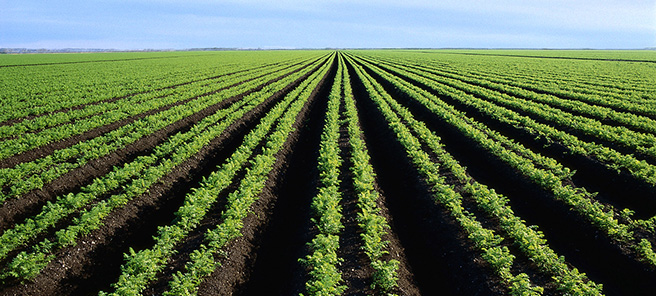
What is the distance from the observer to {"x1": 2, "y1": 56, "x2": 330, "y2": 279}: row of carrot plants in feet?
20.7

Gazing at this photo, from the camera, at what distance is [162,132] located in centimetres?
1516

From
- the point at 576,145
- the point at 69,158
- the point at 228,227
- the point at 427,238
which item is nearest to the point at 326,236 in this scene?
the point at 228,227

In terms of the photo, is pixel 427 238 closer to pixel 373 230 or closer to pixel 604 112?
pixel 373 230

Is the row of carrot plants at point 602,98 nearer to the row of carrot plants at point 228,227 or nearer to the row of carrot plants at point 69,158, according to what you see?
the row of carrot plants at point 228,227

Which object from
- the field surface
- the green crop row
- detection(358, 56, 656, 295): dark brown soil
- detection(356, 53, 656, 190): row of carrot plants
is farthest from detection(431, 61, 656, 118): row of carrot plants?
the green crop row

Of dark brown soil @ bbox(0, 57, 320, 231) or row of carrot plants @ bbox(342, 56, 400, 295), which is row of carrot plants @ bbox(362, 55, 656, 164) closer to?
row of carrot plants @ bbox(342, 56, 400, 295)

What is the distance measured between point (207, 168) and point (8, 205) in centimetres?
517

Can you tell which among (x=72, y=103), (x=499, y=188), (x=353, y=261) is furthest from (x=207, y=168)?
(x=72, y=103)

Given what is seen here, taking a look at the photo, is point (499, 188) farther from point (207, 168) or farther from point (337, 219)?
point (207, 168)

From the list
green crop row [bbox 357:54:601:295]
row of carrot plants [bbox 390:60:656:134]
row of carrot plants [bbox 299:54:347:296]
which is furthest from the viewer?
row of carrot plants [bbox 390:60:656:134]

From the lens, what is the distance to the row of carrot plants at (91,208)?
6.30 metres

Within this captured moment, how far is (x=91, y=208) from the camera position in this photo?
8.20 m

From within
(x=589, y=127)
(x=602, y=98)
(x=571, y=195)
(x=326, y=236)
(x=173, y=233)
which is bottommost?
(x=326, y=236)

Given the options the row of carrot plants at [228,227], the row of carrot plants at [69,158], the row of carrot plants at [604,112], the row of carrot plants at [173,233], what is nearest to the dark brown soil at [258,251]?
the row of carrot plants at [228,227]
